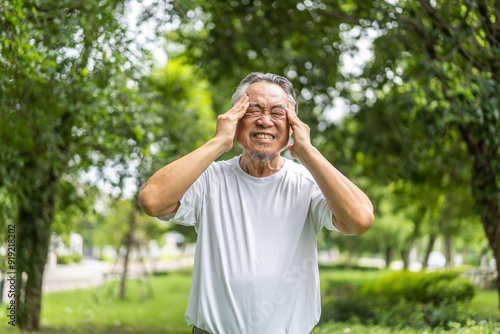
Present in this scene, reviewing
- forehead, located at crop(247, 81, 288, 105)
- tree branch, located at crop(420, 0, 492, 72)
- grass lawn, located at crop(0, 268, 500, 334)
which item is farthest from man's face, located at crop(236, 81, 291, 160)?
tree branch, located at crop(420, 0, 492, 72)

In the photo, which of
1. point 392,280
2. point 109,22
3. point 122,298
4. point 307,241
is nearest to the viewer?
point 307,241

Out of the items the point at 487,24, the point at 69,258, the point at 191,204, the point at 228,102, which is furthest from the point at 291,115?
the point at 69,258

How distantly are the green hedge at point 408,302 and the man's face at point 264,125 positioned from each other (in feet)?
15.9

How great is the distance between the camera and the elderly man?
202 centimetres

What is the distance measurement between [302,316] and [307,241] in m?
0.32

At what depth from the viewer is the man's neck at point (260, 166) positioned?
2.29 metres

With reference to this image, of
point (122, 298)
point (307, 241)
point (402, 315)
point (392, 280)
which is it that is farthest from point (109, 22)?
point (122, 298)

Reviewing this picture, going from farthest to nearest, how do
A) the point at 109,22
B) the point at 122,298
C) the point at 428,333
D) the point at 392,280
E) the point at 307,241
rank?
the point at 122,298
the point at 392,280
the point at 428,333
the point at 109,22
the point at 307,241

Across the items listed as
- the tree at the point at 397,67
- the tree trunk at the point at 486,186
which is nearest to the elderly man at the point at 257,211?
the tree at the point at 397,67

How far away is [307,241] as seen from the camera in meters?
2.26

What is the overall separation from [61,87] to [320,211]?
329cm

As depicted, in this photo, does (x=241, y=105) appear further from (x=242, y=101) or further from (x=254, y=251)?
(x=254, y=251)

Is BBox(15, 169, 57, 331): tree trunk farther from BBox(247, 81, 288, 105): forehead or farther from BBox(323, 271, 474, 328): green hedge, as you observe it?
BBox(247, 81, 288, 105): forehead

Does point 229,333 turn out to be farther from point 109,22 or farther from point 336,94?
point 336,94
